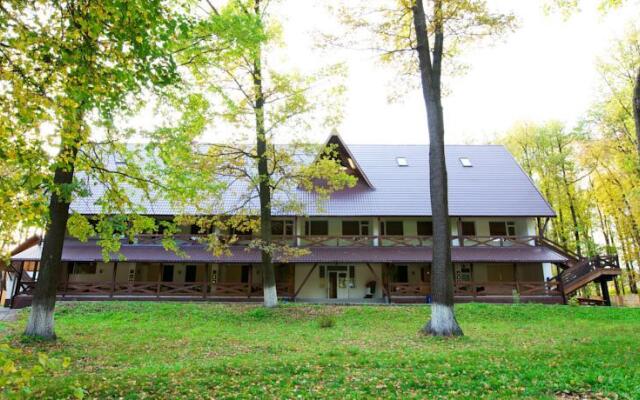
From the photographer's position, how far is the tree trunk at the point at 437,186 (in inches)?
454

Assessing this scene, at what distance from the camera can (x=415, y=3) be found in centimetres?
1255

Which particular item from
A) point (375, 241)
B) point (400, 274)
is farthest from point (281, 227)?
point (400, 274)

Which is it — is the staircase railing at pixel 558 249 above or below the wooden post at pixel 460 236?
below

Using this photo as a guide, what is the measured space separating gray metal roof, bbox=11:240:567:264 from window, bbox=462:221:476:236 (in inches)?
72.1

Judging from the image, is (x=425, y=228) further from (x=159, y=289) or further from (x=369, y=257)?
(x=159, y=289)

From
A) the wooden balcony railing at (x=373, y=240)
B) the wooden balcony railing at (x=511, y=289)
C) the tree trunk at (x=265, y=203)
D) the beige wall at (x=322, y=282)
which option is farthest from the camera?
the beige wall at (x=322, y=282)

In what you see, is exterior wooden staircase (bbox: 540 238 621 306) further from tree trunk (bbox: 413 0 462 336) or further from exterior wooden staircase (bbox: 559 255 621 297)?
tree trunk (bbox: 413 0 462 336)

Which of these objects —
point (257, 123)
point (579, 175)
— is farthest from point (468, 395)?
point (579, 175)

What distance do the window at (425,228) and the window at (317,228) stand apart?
5.75 metres

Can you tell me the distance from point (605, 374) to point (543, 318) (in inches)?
436

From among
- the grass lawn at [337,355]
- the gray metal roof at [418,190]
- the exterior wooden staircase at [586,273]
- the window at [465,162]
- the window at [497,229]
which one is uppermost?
the window at [465,162]

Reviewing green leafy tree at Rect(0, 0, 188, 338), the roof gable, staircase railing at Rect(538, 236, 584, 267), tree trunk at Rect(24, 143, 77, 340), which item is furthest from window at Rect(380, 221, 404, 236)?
green leafy tree at Rect(0, 0, 188, 338)

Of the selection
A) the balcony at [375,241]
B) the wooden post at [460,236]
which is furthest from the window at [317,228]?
the wooden post at [460,236]

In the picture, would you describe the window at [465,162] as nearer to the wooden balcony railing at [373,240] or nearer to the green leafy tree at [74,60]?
the wooden balcony railing at [373,240]
